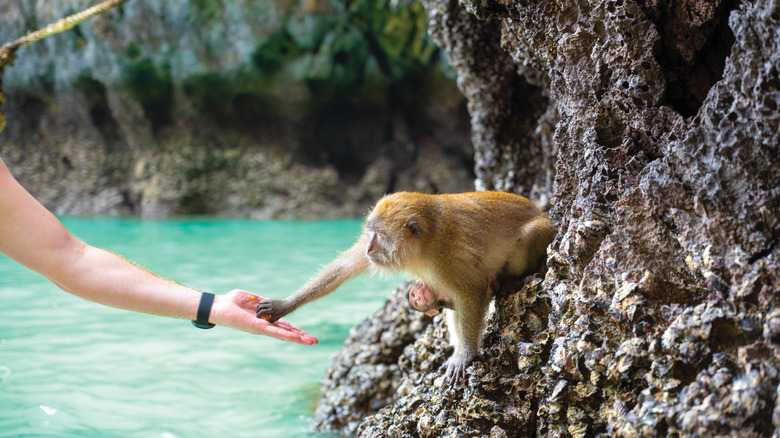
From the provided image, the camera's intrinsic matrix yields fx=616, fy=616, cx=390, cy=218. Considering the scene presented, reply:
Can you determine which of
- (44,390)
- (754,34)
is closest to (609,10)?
(754,34)

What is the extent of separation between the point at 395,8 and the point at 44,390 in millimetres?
13506

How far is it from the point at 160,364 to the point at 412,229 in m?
3.27

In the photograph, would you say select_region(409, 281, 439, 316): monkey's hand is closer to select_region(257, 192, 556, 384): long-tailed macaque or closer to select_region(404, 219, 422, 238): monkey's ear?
select_region(257, 192, 556, 384): long-tailed macaque

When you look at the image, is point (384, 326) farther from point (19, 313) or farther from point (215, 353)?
point (19, 313)

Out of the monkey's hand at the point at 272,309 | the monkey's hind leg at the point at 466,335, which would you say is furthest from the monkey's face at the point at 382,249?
the monkey's hand at the point at 272,309

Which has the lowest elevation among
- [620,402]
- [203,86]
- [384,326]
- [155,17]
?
[620,402]

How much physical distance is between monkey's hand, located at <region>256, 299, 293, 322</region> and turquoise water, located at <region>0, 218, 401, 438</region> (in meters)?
0.55

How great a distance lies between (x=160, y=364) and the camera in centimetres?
520

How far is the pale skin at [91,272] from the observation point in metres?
2.45

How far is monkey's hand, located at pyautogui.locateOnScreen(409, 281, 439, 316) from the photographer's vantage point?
10.3 ft

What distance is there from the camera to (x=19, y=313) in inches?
260

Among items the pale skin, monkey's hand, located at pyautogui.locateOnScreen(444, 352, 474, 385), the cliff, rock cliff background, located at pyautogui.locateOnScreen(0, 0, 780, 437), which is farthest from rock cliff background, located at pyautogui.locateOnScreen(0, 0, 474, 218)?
the pale skin

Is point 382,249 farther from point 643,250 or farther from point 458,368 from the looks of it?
point 643,250

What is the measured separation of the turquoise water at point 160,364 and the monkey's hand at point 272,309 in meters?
0.55
